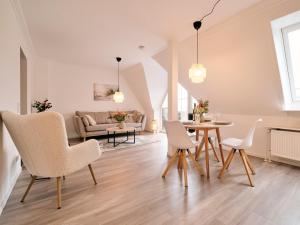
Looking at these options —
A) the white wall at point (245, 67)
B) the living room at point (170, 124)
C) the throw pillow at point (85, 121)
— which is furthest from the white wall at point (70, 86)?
the white wall at point (245, 67)

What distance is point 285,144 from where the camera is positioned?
273 centimetres

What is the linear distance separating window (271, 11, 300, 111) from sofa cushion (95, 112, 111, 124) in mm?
4925

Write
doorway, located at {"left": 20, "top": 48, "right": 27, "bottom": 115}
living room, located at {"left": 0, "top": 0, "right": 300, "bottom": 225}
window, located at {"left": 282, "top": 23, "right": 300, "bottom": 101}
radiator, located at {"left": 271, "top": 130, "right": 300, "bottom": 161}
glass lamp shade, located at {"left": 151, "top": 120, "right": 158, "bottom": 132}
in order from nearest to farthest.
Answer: living room, located at {"left": 0, "top": 0, "right": 300, "bottom": 225}
window, located at {"left": 282, "top": 23, "right": 300, "bottom": 101}
radiator, located at {"left": 271, "top": 130, "right": 300, "bottom": 161}
doorway, located at {"left": 20, "top": 48, "right": 27, "bottom": 115}
glass lamp shade, located at {"left": 151, "top": 120, "right": 158, "bottom": 132}

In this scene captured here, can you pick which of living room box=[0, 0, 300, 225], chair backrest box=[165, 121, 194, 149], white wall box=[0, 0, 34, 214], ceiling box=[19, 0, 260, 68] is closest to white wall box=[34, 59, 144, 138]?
living room box=[0, 0, 300, 225]

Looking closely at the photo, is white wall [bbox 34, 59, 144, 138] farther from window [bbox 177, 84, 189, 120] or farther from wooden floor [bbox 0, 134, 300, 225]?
wooden floor [bbox 0, 134, 300, 225]

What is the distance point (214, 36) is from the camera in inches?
115

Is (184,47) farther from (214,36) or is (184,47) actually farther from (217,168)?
(217,168)

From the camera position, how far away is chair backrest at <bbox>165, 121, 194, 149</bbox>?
2.13m

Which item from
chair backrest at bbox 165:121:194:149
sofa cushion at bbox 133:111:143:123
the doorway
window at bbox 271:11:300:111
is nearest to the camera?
chair backrest at bbox 165:121:194:149

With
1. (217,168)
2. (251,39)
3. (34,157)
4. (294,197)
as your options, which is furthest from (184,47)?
(34,157)

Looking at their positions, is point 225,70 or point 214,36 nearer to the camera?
point 214,36

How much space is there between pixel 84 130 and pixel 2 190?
3027 millimetres

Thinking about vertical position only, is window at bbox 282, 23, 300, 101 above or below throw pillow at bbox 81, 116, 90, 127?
above

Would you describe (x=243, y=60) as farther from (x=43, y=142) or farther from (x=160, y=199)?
(x=43, y=142)
